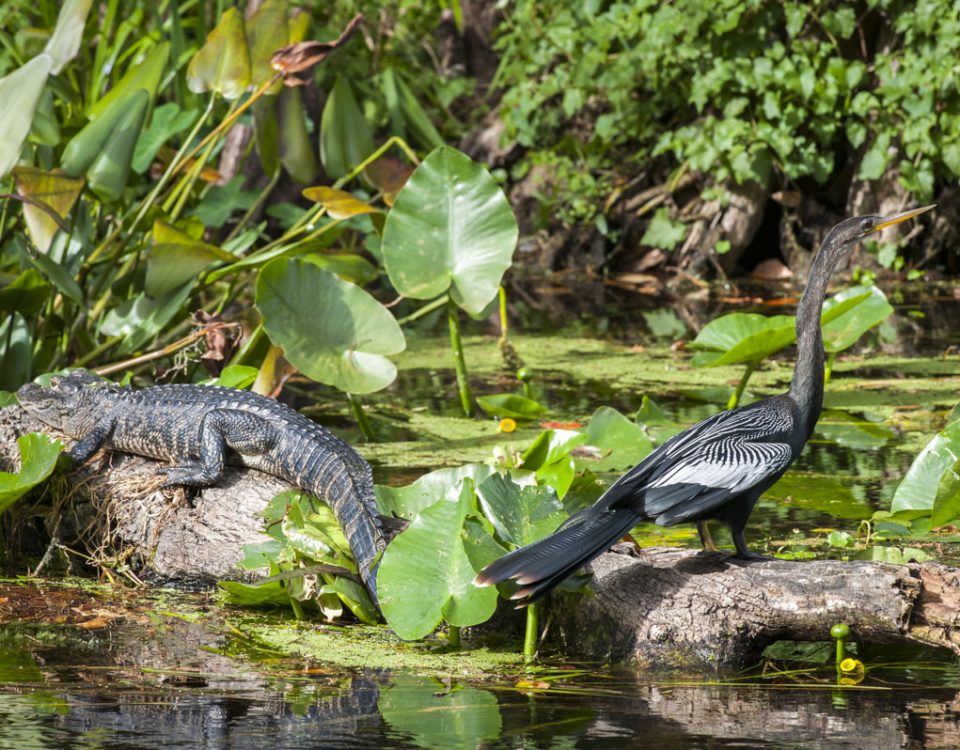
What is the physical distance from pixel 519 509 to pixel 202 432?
1.34 metres

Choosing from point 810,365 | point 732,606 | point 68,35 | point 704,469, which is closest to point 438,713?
point 732,606

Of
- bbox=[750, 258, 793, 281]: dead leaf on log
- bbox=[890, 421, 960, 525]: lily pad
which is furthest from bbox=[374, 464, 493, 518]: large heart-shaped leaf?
bbox=[750, 258, 793, 281]: dead leaf on log

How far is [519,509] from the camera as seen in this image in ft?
10.2

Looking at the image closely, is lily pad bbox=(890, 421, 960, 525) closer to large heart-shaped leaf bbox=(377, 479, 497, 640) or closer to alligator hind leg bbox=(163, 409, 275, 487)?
large heart-shaped leaf bbox=(377, 479, 497, 640)

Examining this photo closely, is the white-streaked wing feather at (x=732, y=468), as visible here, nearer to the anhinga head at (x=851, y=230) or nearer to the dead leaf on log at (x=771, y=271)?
the anhinga head at (x=851, y=230)

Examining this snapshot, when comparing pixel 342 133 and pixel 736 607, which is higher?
pixel 342 133

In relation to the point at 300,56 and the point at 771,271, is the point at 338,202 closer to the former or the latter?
the point at 300,56

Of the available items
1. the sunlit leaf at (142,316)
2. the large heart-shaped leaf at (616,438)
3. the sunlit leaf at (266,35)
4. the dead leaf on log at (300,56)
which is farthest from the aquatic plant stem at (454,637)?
the sunlit leaf at (266,35)

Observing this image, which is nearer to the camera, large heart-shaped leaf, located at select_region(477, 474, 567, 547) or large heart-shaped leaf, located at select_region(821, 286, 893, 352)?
large heart-shaped leaf, located at select_region(477, 474, 567, 547)

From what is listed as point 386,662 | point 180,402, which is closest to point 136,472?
point 180,402

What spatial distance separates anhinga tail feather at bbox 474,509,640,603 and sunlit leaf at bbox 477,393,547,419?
91.2 inches

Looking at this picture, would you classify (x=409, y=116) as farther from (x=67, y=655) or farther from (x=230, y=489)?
(x=67, y=655)

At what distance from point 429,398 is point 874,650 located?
3338mm

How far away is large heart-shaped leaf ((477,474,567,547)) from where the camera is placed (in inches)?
121
